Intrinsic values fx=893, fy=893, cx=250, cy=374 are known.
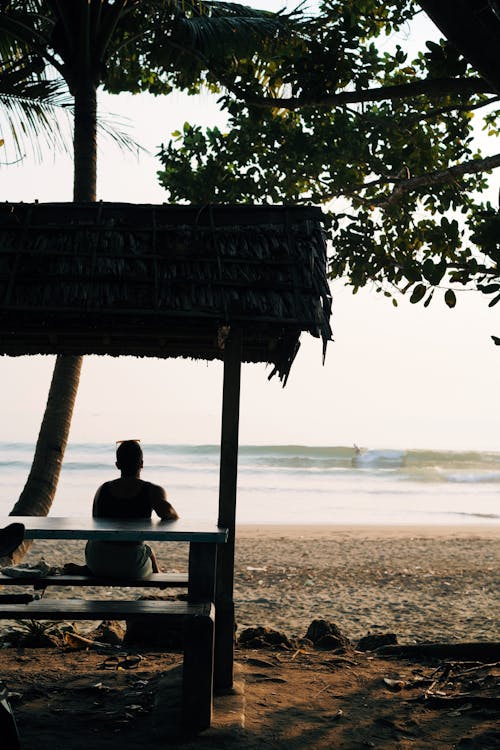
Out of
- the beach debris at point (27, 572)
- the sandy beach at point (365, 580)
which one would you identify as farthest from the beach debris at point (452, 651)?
the beach debris at point (27, 572)

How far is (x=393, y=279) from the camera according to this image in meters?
9.97

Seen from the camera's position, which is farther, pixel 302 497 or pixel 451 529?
pixel 302 497

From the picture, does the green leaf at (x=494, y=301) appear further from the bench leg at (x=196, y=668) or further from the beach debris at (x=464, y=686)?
the beach debris at (x=464, y=686)

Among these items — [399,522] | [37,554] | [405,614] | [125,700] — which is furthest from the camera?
[399,522]

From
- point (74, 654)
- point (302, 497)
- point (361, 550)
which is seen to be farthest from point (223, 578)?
point (302, 497)

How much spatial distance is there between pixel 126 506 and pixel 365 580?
7583 millimetres

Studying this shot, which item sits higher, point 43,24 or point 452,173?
point 43,24

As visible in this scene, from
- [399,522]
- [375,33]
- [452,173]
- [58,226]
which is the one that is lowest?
[399,522]

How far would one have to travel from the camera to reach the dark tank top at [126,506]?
6.50m

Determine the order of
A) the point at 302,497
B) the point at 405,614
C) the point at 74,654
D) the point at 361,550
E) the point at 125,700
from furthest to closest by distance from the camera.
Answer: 1. the point at 302,497
2. the point at 361,550
3. the point at 405,614
4. the point at 74,654
5. the point at 125,700

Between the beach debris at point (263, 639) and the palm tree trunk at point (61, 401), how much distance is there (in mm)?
3040

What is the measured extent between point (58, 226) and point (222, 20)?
613 cm

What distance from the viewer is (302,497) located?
31594 millimetres

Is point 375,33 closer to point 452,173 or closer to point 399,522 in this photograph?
point 452,173
